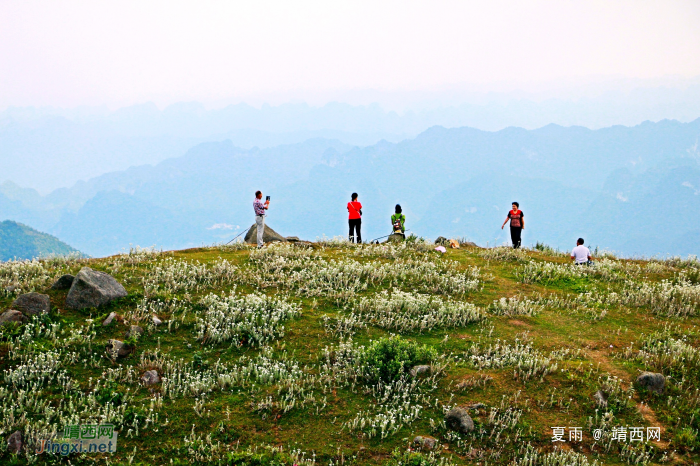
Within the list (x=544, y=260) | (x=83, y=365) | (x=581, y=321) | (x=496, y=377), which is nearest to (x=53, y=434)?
(x=83, y=365)

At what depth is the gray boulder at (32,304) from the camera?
11.1 metres

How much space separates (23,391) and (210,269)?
7.87 m

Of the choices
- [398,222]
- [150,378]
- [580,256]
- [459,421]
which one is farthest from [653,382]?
[398,222]

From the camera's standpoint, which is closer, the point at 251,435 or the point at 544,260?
the point at 251,435

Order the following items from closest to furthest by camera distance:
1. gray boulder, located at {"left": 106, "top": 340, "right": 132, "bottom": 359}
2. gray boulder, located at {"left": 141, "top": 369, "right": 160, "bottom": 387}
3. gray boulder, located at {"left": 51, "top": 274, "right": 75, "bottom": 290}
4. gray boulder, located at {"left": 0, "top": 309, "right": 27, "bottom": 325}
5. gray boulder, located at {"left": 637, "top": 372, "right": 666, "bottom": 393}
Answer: gray boulder, located at {"left": 141, "top": 369, "right": 160, "bottom": 387}, gray boulder, located at {"left": 637, "top": 372, "right": 666, "bottom": 393}, gray boulder, located at {"left": 106, "top": 340, "right": 132, "bottom": 359}, gray boulder, located at {"left": 0, "top": 309, "right": 27, "bottom": 325}, gray boulder, located at {"left": 51, "top": 274, "right": 75, "bottom": 290}

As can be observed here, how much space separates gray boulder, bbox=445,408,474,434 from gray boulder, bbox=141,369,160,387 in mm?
5520

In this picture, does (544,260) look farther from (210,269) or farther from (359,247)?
(210,269)

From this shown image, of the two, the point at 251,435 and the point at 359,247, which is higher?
the point at 359,247

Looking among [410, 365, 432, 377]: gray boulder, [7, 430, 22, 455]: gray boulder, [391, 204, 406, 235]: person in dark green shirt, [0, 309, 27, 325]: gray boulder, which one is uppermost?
[391, 204, 406, 235]: person in dark green shirt

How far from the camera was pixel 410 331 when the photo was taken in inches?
493

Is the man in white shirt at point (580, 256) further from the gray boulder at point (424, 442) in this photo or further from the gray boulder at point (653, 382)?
the gray boulder at point (424, 442)

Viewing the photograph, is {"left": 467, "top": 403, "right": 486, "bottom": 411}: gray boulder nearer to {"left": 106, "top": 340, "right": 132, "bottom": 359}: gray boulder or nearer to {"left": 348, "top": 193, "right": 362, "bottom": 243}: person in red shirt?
{"left": 106, "top": 340, "right": 132, "bottom": 359}: gray boulder

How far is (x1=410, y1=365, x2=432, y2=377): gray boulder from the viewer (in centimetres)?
995

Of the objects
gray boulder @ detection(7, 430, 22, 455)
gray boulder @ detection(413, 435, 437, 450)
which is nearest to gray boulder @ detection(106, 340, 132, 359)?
gray boulder @ detection(7, 430, 22, 455)
